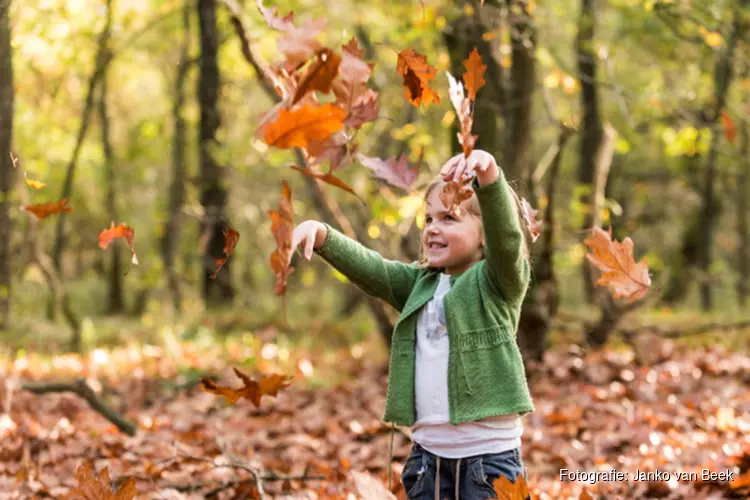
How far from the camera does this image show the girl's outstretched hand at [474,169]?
2.16 m

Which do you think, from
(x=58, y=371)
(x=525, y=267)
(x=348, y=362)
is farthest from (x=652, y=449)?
(x=58, y=371)

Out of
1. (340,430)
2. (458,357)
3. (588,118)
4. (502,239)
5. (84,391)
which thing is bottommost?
(340,430)

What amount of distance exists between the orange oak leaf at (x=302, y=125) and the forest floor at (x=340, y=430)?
1.12 meters

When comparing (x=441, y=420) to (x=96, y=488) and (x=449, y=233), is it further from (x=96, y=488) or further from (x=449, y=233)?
(x=96, y=488)

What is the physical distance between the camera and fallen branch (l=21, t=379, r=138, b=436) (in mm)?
4469

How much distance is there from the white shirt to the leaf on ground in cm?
90

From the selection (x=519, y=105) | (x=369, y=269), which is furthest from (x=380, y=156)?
A: (x=369, y=269)

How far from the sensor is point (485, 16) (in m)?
5.38

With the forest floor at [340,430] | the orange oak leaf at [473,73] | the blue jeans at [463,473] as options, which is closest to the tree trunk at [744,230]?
the forest floor at [340,430]

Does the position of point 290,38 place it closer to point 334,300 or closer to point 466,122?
point 466,122

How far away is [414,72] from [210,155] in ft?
31.2

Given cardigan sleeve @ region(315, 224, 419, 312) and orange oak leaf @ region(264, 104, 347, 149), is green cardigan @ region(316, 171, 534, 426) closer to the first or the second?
cardigan sleeve @ region(315, 224, 419, 312)

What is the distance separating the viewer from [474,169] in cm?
220

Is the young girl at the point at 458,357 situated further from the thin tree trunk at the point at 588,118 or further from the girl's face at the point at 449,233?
the thin tree trunk at the point at 588,118
